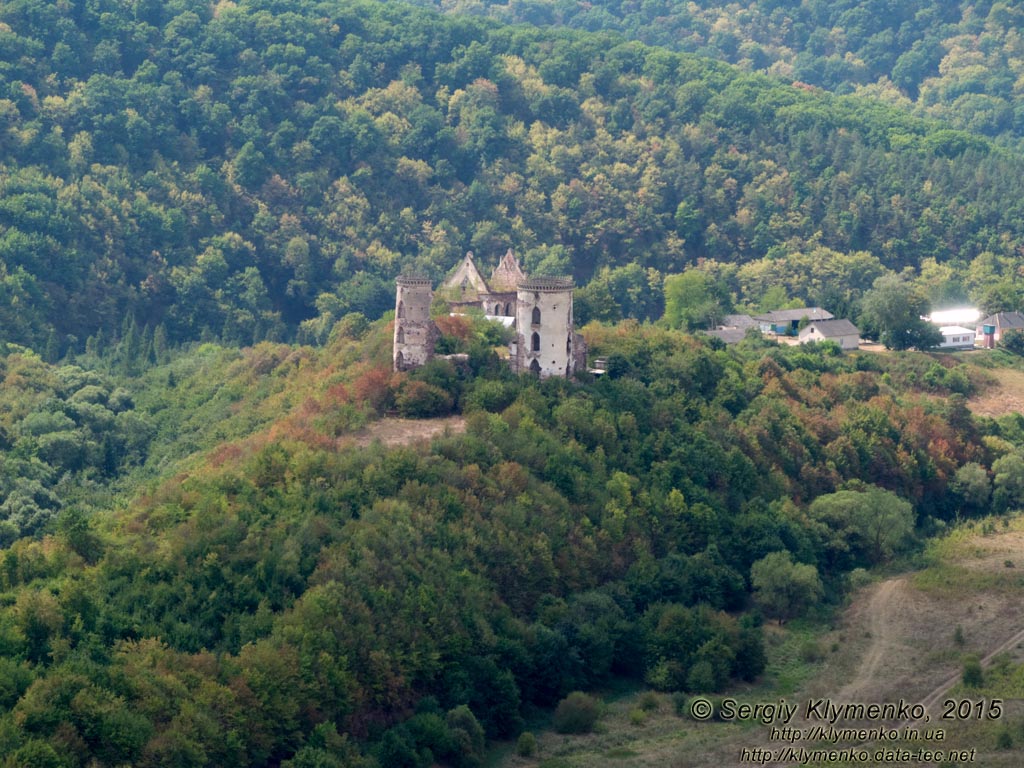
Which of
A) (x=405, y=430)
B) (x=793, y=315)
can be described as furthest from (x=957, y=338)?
(x=405, y=430)

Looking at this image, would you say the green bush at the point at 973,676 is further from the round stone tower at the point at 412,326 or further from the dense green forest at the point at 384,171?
the dense green forest at the point at 384,171

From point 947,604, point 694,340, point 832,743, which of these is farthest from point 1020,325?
point 832,743

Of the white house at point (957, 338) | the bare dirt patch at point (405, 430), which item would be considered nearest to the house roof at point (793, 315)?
the white house at point (957, 338)

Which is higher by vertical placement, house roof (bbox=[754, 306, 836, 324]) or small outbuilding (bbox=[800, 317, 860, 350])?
house roof (bbox=[754, 306, 836, 324])

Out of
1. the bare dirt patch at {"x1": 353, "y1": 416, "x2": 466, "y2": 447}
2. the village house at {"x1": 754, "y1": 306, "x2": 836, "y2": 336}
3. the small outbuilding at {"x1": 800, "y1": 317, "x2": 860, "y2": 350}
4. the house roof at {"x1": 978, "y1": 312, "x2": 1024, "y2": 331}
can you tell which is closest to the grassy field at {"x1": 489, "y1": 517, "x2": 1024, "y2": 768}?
the bare dirt patch at {"x1": 353, "y1": 416, "x2": 466, "y2": 447}

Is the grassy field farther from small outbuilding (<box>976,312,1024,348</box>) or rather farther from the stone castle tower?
small outbuilding (<box>976,312,1024,348</box>)

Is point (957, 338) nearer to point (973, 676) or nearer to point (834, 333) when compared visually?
point (834, 333)
